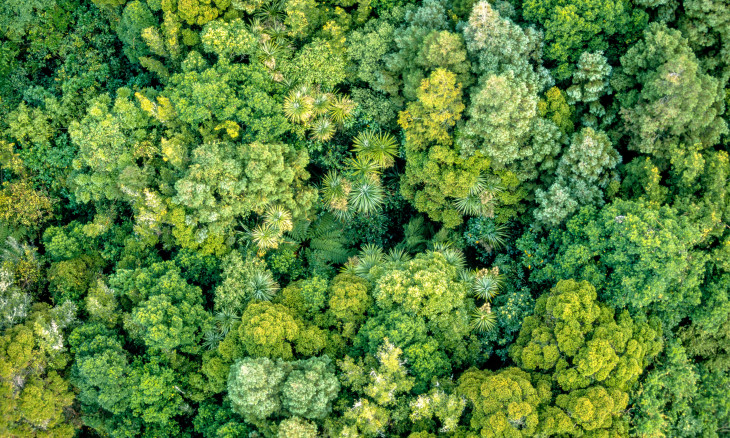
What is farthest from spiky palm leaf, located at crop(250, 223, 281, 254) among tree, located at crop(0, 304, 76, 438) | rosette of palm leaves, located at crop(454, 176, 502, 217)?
rosette of palm leaves, located at crop(454, 176, 502, 217)

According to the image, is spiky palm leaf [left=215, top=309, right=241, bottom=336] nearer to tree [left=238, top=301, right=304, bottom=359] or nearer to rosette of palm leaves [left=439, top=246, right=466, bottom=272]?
tree [left=238, top=301, right=304, bottom=359]

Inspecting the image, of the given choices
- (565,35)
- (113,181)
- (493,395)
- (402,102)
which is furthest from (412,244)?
(113,181)

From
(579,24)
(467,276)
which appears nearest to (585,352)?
(467,276)

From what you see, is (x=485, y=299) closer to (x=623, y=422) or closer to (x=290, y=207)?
(x=623, y=422)

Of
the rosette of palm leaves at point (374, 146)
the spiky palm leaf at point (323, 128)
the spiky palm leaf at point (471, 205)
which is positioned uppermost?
the spiky palm leaf at point (323, 128)

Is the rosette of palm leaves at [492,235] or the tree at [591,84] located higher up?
the tree at [591,84]

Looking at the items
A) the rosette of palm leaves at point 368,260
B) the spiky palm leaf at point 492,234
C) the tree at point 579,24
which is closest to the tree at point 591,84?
the tree at point 579,24

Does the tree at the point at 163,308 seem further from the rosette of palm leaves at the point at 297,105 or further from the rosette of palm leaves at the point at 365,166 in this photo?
the rosette of palm leaves at the point at 365,166
